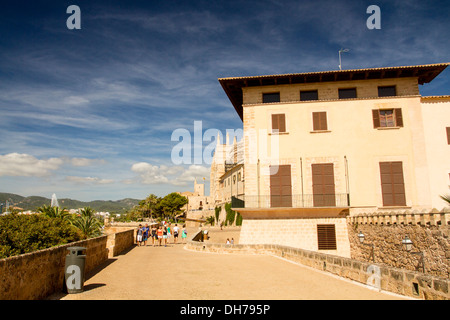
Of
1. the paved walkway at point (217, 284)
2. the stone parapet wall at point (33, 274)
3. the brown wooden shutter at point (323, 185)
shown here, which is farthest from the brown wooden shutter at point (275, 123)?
the stone parapet wall at point (33, 274)

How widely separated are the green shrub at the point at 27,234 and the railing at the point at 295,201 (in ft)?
30.6

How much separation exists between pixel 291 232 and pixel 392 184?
21.2ft

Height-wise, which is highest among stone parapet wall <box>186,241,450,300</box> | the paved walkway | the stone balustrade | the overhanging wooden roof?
the overhanging wooden roof

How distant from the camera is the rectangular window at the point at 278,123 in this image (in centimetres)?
2072

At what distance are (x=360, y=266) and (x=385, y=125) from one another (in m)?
14.0

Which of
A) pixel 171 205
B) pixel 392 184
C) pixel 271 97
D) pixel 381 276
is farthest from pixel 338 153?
pixel 171 205

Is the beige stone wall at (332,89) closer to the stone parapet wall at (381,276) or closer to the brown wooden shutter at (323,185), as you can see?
the brown wooden shutter at (323,185)

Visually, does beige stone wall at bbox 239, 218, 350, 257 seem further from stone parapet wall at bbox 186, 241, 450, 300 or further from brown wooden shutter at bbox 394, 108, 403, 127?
brown wooden shutter at bbox 394, 108, 403, 127

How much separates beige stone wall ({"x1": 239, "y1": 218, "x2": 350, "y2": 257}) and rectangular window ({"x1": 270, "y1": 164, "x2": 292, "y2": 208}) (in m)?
1.08

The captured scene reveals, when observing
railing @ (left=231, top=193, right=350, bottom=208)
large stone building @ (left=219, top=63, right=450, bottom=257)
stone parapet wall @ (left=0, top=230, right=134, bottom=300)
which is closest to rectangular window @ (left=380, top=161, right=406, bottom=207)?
large stone building @ (left=219, top=63, right=450, bottom=257)

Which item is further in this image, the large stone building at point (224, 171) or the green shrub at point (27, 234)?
the large stone building at point (224, 171)

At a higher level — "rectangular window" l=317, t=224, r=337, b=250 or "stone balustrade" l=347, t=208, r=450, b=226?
"stone balustrade" l=347, t=208, r=450, b=226

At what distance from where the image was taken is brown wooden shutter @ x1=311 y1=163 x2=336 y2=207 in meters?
19.6

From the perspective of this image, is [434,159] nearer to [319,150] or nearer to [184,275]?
[319,150]
